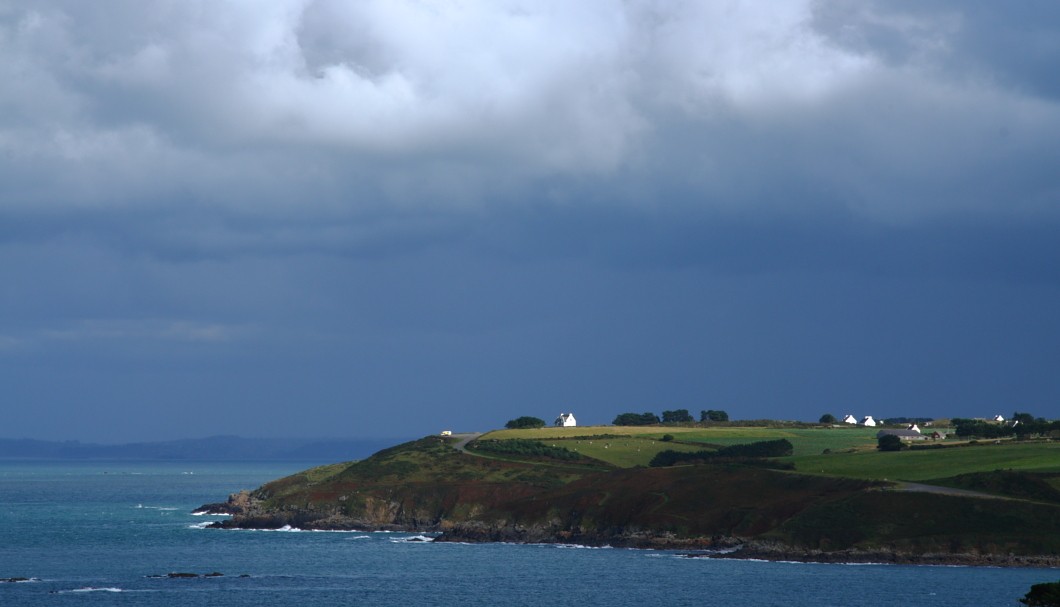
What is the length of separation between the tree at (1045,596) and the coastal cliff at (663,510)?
159ft

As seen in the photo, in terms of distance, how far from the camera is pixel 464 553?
13962 cm

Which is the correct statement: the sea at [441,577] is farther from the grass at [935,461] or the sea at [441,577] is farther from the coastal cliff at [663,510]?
the grass at [935,461]

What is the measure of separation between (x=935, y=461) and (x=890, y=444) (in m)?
18.6

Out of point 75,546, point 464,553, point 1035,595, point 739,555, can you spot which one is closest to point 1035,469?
point 739,555

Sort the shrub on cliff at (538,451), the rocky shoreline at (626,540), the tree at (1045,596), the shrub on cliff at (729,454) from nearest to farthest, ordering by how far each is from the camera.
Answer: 1. the tree at (1045,596)
2. the rocky shoreline at (626,540)
3. the shrub on cliff at (729,454)
4. the shrub on cliff at (538,451)

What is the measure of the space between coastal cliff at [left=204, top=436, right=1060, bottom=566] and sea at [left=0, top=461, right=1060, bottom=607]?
4219 mm

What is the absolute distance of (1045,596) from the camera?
2830 inches

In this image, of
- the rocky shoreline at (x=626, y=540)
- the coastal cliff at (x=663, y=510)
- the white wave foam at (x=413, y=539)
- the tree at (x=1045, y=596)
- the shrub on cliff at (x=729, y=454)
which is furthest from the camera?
the shrub on cliff at (x=729, y=454)

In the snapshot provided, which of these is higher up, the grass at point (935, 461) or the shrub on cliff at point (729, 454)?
the shrub on cliff at point (729, 454)

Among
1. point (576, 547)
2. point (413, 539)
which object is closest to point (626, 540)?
point (576, 547)

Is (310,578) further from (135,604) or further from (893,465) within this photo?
(893,465)

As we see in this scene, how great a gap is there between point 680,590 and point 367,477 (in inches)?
3375

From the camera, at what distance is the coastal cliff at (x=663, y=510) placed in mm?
123562

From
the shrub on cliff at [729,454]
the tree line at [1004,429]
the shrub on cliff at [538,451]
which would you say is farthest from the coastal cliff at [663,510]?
the tree line at [1004,429]
